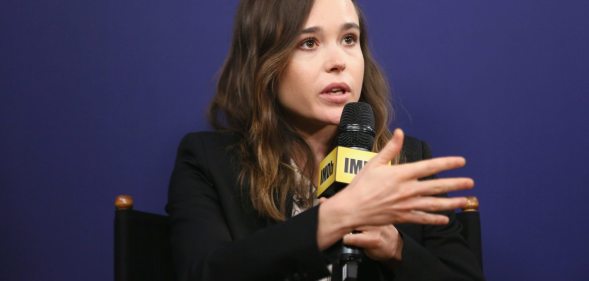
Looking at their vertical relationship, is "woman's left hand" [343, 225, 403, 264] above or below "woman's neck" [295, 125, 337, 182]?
below

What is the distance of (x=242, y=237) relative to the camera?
124cm

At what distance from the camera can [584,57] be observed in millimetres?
1716

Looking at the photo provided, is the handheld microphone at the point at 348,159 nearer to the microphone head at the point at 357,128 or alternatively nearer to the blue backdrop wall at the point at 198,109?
the microphone head at the point at 357,128

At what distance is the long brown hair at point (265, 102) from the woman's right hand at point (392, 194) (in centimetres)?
39

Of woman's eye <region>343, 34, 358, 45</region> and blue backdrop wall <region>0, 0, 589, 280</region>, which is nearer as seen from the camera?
woman's eye <region>343, 34, 358, 45</region>

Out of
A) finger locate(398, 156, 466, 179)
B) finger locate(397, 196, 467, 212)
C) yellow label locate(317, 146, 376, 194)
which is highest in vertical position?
yellow label locate(317, 146, 376, 194)

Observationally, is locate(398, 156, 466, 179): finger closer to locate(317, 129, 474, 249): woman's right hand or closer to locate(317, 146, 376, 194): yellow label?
locate(317, 129, 474, 249): woman's right hand

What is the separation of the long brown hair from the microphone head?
33 cm

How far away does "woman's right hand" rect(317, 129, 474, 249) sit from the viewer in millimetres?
817

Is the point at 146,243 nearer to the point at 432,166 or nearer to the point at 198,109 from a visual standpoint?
the point at 198,109

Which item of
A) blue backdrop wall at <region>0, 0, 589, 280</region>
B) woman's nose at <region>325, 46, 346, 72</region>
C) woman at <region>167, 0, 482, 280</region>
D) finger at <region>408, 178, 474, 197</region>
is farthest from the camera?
blue backdrop wall at <region>0, 0, 589, 280</region>

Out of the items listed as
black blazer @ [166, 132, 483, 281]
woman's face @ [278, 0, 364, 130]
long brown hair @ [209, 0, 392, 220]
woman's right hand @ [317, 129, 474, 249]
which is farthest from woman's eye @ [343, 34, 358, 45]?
woman's right hand @ [317, 129, 474, 249]

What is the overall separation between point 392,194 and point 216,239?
446mm

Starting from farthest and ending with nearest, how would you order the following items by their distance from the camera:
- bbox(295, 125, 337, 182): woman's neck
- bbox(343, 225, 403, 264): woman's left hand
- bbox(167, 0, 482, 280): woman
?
1. bbox(295, 125, 337, 182): woman's neck
2. bbox(167, 0, 482, 280): woman
3. bbox(343, 225, 403, 264): woman's left hand
